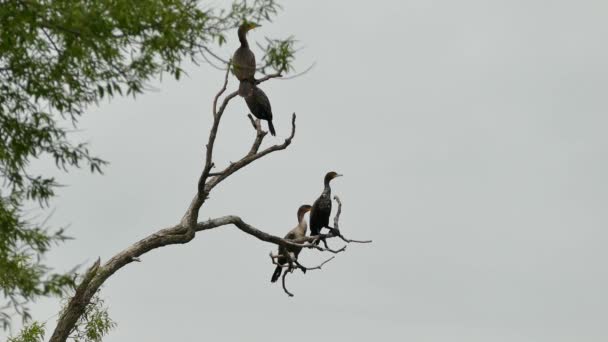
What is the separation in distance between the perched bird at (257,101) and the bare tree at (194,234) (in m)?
0.15

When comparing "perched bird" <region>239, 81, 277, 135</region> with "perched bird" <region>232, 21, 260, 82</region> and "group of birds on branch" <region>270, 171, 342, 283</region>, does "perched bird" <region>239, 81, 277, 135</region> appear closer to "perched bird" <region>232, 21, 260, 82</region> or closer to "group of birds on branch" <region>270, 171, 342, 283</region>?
"perched bird" <region>232, 21, 260, 82</region>

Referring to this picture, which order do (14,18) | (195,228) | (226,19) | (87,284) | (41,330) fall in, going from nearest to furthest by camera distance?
(14,18), (226,19), (87,284), (195,228), (41,330)

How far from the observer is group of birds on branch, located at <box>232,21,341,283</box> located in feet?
41.5

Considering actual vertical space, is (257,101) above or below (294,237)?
above

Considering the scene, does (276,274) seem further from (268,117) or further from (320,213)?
(268,117)

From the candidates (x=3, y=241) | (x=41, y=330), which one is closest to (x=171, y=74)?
(x=3, y=241)

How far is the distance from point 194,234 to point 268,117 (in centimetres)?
183

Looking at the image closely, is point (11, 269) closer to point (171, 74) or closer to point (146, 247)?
point (171, 74)

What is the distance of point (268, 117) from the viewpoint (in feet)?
44.4

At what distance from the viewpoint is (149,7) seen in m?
8.29

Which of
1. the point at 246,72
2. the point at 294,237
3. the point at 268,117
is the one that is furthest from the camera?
the point at 294,237

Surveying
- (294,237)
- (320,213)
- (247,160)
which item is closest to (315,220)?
(320,213)

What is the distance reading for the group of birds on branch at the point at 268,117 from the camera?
41.5 ft

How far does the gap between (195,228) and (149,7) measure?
196 inches
